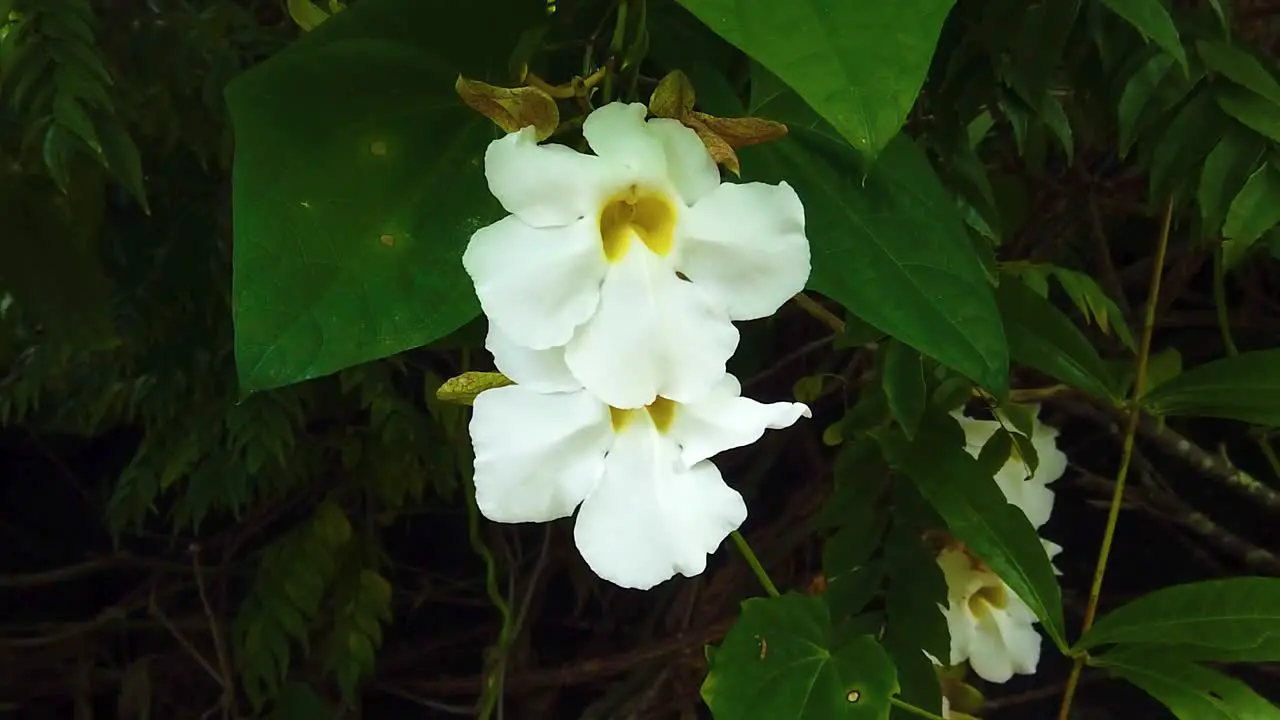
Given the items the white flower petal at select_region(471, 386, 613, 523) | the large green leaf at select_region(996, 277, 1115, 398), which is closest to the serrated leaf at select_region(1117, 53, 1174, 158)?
the large green leaf at select_region(996, 277, 1115, 398)

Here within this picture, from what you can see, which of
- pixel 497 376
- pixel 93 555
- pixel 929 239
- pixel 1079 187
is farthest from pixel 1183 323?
pixel 93 555

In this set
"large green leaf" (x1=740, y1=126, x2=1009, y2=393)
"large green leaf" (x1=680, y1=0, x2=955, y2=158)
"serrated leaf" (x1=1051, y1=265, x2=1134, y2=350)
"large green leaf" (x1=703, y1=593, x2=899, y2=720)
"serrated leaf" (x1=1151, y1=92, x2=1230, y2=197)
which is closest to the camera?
"large green leaf" (x1=680, y1=0, x2=955, y2=158)

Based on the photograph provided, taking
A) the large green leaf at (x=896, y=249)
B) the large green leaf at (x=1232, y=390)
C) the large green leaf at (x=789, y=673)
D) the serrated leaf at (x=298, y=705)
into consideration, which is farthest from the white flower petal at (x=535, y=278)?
the serrated leaf at (x=298, y=705)

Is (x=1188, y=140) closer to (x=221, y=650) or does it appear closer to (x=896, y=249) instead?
(x=896, y=249)

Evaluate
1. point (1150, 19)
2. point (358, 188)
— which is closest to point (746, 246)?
point (358, 188)

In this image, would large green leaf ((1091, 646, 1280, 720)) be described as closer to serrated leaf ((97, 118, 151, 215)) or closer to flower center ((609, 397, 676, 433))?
flower center ((609, 397, 676, 433))

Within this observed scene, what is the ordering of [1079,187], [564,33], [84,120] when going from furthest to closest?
[1079,187], [84,120], [564,33]

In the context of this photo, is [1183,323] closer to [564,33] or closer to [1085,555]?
[1085,555]
